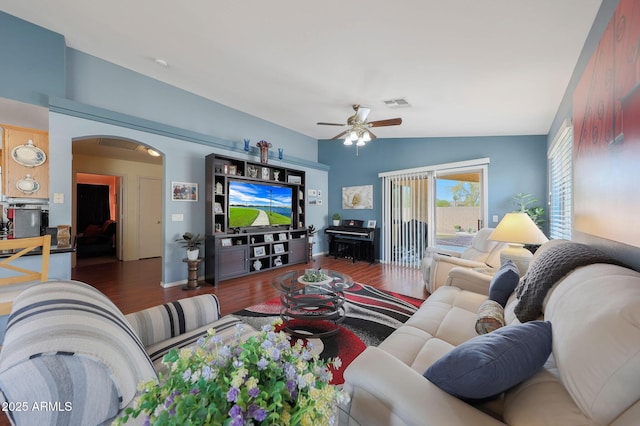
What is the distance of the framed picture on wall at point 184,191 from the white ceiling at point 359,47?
156 cm

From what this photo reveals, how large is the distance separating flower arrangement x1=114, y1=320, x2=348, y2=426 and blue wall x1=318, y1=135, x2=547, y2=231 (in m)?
4.91

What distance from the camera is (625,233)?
3.73 ft

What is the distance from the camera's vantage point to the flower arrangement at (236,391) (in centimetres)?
50

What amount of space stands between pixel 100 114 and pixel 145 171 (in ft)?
11.2

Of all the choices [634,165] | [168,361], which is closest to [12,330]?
[168,361]

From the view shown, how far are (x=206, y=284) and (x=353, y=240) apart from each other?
3253mm

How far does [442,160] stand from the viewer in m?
4.99

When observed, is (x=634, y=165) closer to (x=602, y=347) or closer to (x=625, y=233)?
(x=625, y=233)

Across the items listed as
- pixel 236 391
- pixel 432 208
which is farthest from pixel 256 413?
pixel 432 208

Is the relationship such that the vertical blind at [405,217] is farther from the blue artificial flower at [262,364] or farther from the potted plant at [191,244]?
the blue artificial flower at [262,364]

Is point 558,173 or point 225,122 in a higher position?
point 225,122

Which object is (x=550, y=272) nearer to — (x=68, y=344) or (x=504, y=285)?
(x=504, y=285)

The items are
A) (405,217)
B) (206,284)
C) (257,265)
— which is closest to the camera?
(206,284)

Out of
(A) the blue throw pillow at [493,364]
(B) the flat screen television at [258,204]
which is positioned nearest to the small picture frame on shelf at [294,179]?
(B) the flat screen television at [258,204]
